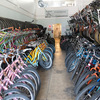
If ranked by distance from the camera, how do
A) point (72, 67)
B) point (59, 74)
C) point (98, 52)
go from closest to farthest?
1. point (98, 52)
2. point (72, 67)
3. point (59, 74)

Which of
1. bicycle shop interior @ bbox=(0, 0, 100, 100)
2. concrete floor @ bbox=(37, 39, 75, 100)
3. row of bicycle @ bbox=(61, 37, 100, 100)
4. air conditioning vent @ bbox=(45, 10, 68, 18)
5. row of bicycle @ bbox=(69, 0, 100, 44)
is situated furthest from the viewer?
air conditioning vent @ bbox=(45, 10, 68, 18)

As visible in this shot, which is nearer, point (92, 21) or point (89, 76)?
point (89, 76)

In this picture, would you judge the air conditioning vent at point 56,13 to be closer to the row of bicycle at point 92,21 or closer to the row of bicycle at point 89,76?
the row of bicycle at point 92,21

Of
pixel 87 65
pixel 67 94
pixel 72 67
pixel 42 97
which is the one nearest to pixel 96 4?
pixel 72 67

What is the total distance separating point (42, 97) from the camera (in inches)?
94.9

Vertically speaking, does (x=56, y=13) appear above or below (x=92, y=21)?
above

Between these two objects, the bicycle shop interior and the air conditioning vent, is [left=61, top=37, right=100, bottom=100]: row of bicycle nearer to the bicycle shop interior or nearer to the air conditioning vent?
the bicycle shop interior

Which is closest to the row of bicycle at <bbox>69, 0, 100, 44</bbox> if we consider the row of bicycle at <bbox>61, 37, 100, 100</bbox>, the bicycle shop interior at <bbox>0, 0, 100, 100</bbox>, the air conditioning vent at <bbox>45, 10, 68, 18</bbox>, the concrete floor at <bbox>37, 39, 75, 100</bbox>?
the bicycle shop interior at <bbox>0, 0, 100, 100</bbox>

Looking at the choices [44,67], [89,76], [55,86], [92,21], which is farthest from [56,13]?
[89,76]

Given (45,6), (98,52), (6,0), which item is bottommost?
(98,52)

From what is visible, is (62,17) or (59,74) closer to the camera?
(59,74)

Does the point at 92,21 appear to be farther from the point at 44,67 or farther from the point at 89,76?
the point at 89,76

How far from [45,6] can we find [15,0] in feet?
19.6

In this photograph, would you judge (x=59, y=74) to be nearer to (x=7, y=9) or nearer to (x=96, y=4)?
(x=96, y=4)
